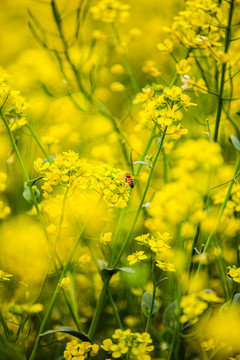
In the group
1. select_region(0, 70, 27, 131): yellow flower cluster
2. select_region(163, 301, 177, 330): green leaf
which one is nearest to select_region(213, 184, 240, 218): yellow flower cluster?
select_region(163, 301, 177, 330): green leaf

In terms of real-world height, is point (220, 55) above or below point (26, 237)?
above

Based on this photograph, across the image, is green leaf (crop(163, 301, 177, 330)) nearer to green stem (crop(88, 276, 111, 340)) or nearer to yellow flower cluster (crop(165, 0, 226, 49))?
green stem (crop(88, 276, 111, 340))

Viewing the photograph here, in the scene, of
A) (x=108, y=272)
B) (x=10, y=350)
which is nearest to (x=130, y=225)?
(x=108, y=272)

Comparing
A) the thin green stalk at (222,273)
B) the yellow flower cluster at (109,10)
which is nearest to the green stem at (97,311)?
the thin green stalk at (222,273)

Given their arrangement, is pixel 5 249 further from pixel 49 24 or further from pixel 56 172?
pixel 49 24

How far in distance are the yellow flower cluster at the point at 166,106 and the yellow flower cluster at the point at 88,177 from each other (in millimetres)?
133

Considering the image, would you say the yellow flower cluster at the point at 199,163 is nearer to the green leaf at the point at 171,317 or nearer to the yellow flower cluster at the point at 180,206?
the yellow flower cluster at the point at 180,206

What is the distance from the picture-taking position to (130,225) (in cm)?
115

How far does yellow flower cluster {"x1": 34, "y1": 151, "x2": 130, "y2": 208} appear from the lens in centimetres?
78

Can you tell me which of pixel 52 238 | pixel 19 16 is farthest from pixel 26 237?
pixel 19 16

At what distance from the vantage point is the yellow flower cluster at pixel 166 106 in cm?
80

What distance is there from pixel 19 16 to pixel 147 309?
89.1 inches

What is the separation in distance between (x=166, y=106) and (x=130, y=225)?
1.40 feet

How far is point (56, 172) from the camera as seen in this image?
783mm
